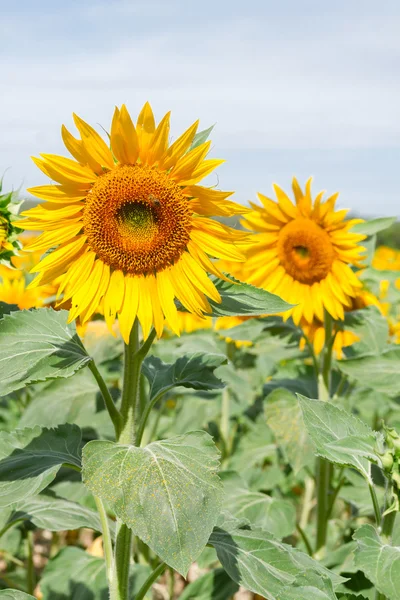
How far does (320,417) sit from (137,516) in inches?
23.0

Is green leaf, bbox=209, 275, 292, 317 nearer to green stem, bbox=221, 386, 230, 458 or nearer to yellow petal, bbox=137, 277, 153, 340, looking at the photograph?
yellow petal, bbox=137, 277, 153, 340

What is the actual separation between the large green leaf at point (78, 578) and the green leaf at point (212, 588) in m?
0.17

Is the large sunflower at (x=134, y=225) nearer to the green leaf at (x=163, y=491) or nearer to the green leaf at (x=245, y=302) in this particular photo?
the green leaf at (x=245, y=302)

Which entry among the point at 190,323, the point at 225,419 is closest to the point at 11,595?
the point at 225,419

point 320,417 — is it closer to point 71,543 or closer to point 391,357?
point 391,357

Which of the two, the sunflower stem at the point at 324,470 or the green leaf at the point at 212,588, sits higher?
the sunflower stem at the point at 324,470

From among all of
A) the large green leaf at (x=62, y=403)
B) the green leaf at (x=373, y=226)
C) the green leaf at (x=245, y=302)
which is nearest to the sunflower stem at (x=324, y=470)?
the green leaf at (x=373, y=226)

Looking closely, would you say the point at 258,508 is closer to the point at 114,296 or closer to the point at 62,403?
the point at 62,403

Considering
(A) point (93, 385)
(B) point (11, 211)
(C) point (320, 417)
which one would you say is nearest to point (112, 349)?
(A) point (93, 385)

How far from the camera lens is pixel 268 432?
3859 millimetres

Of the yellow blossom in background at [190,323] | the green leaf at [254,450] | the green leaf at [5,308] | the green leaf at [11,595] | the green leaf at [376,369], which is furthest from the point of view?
the yellow blossom in background at [190,323]

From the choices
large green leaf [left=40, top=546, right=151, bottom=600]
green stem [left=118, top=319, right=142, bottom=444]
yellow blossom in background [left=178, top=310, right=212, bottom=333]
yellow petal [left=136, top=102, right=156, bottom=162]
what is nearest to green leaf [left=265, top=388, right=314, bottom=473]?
large green leaf [left=40, top=546, right=151, bottom=600]

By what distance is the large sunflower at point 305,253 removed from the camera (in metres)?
3.06

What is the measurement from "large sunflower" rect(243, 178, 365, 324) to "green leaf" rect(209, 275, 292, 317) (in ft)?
4.04
